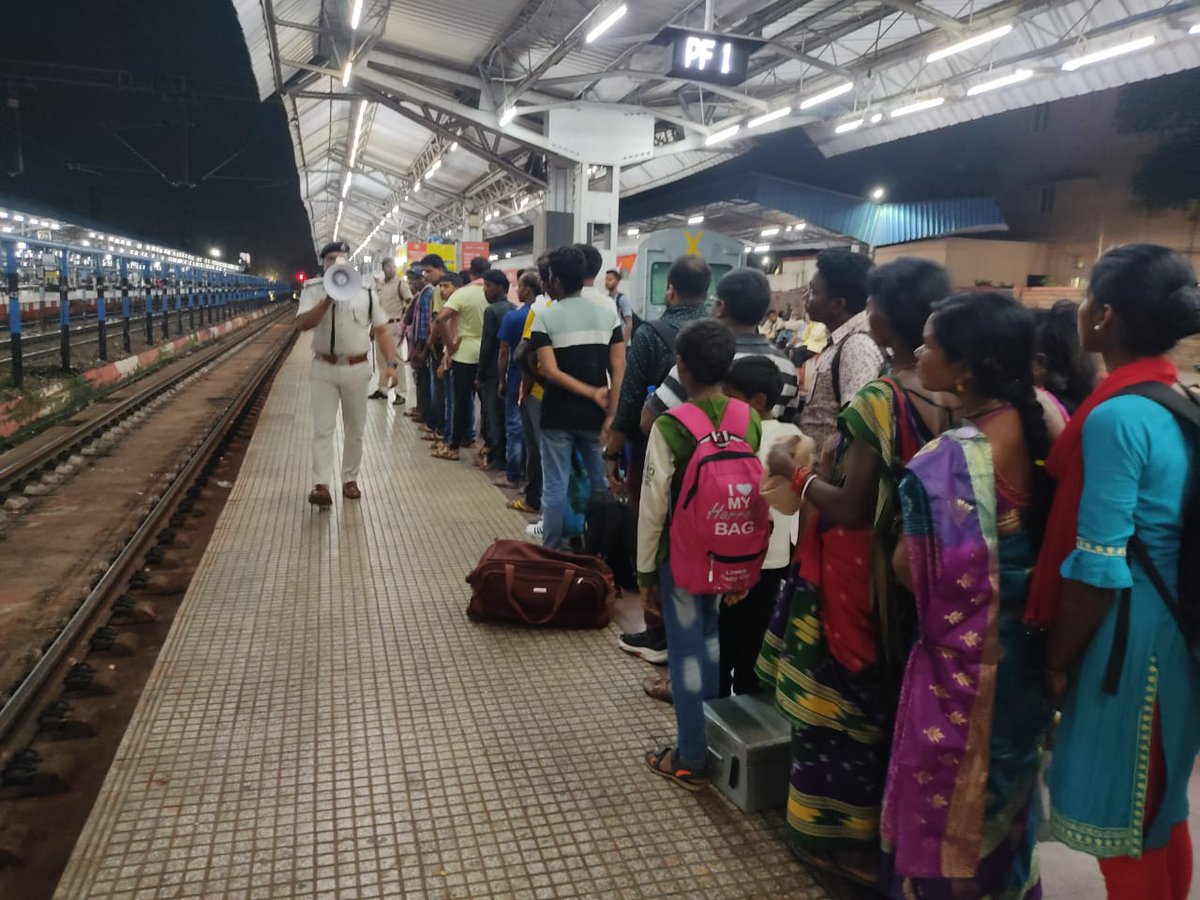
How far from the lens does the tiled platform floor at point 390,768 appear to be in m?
Result: 2.22

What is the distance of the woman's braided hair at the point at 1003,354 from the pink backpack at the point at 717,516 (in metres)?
0.75

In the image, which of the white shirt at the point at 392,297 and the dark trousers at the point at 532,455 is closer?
the dark trousers at the point at 532,455

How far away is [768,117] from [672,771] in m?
13.0

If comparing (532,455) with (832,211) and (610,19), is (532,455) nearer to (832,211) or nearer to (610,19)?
(610,19)

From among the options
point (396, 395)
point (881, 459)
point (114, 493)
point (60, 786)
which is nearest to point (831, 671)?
point (881, 459)

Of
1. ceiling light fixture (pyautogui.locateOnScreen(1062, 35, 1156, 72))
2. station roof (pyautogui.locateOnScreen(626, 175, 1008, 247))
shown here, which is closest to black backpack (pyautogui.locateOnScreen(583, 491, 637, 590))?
ceiling light fixture (pyautogui.locateOnScreen(1062, 35, 1156, 72))

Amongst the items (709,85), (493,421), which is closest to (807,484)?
(493,421)

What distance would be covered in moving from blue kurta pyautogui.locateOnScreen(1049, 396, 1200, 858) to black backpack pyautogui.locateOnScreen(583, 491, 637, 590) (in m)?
2.60

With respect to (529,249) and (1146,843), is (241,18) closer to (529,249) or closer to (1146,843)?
(1146,843)

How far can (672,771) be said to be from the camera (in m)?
2.65

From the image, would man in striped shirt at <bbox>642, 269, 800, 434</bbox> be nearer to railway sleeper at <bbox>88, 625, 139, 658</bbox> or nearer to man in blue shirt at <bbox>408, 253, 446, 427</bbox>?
railway sleeper at <bbox>88, 625, 139, 658</bbox>

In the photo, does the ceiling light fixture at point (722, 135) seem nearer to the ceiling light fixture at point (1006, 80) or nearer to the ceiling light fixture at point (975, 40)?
the ceiling light fixture at point (1006, 80)

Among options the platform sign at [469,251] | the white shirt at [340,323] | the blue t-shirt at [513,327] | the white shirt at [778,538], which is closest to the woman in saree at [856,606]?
the white shirt at [778,538]

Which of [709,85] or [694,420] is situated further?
[709,85]
